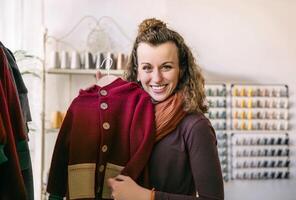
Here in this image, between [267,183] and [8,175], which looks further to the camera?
[267,183]

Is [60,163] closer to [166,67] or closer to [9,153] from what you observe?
[9,153]

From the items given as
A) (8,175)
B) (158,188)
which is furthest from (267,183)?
(8,175)

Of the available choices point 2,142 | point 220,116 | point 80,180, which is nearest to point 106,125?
point 80,180

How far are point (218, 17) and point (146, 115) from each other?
226 cm

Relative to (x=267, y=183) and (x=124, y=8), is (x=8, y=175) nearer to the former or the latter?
(x=124, y=8)

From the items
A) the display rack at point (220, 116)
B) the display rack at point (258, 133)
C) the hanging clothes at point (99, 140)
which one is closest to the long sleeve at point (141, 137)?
the hanging clothes at point (99, 140)

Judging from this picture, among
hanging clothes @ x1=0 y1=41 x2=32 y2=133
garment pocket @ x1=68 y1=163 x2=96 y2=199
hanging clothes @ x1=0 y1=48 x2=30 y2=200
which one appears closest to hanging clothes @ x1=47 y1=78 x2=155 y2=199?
garment pocket @ x1=68 y1=163 x2=96 y2=199

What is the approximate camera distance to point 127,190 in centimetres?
90

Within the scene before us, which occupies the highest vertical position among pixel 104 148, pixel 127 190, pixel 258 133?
pixel 104 148

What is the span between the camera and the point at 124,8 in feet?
9.46

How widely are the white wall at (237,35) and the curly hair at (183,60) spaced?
1.89 meters

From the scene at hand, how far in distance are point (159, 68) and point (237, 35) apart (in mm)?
2233

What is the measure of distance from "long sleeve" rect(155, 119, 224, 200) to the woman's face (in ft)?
0.51

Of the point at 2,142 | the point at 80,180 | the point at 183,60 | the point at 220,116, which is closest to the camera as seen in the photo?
the point at 2,142
